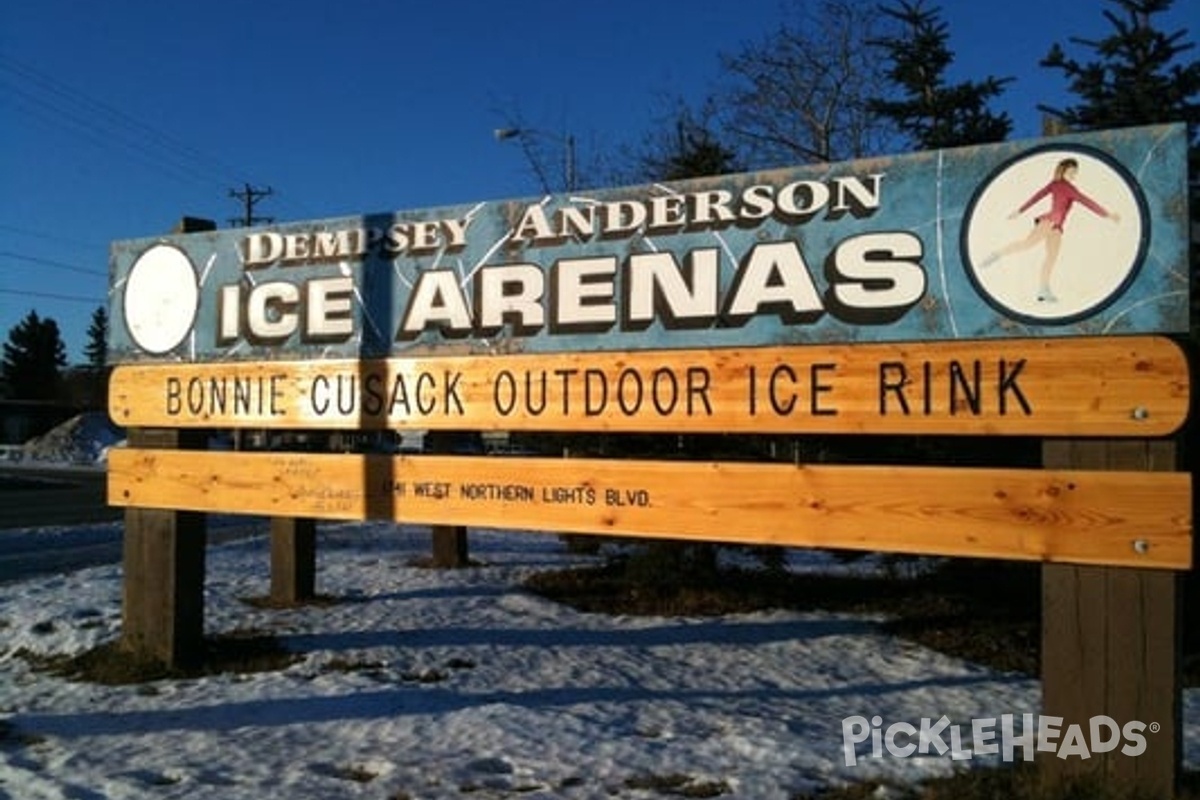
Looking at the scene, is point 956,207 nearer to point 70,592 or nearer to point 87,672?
point 87,672

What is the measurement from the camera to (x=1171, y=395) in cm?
454

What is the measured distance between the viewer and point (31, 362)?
76.2m

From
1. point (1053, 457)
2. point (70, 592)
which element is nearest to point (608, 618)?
point (70, 592)

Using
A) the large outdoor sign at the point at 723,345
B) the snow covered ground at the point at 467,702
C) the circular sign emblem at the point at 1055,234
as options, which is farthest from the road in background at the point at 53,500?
the circular sign emblem at the point at 1055,234

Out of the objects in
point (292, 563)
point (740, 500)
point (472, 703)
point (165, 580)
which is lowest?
point (472, 703)

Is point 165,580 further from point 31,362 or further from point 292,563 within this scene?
point 31,362

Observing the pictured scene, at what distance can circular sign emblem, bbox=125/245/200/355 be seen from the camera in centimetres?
735

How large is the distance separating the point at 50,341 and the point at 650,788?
268 ft

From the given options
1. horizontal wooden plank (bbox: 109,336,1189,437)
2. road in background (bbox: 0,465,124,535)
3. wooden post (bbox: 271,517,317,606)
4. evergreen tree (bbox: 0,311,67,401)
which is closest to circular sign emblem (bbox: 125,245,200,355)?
horizontal wooden plank (bbox: 109,336,1189,437)

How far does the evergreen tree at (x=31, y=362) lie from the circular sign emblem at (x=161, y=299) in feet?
250

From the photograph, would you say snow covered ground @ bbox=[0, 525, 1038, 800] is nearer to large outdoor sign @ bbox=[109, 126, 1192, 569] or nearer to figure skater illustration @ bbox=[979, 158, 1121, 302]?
large outdoor sign @ bbox=[109, 126, 1192, 569]

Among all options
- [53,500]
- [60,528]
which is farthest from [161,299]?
[53,500]

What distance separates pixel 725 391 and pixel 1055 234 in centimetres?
161

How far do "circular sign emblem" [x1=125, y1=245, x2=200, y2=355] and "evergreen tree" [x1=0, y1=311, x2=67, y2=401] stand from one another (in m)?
76.3
